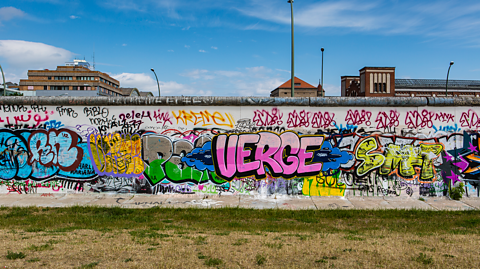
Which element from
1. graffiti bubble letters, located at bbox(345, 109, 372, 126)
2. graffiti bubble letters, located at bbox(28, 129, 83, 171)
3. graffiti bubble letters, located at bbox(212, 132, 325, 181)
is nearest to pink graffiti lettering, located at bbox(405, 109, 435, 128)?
graffiti bubble letters, located at bbox(345, 109, 372, 126)

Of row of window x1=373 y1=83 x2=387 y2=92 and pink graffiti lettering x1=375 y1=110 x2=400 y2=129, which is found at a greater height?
row of window x1=373 y1=83 x2=387 y2=92

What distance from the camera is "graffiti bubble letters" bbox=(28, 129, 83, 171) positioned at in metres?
10.5

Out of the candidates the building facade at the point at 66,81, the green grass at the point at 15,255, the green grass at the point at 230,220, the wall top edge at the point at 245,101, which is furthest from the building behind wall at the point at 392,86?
the building facade at the point at 66,81

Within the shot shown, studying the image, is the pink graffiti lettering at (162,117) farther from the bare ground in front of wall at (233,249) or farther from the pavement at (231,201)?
the bare ground in front of wall at (233,249)

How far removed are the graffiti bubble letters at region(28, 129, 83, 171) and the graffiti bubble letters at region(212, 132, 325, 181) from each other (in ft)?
14.9

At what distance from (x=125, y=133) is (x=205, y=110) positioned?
2.69m

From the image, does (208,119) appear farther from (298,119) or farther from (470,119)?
(470,119)

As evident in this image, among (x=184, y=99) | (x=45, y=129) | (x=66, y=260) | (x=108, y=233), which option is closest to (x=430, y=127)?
(x=184, y=99)

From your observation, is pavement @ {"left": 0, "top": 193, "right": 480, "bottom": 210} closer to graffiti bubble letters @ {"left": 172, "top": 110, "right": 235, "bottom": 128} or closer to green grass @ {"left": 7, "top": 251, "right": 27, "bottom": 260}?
graffiti bubble letters @ {"left": 172, "top": 110, "right": 235, "bottom": 128}

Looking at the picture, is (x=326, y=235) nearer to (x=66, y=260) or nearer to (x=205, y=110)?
(x=66, y=260)

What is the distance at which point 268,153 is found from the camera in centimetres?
1020

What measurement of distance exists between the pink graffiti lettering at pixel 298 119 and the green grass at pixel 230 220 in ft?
9.27

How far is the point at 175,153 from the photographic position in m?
10.4

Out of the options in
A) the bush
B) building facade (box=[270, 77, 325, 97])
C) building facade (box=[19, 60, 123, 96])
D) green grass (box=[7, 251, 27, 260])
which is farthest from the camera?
building facade (box=[19, 60, 123, 96])
